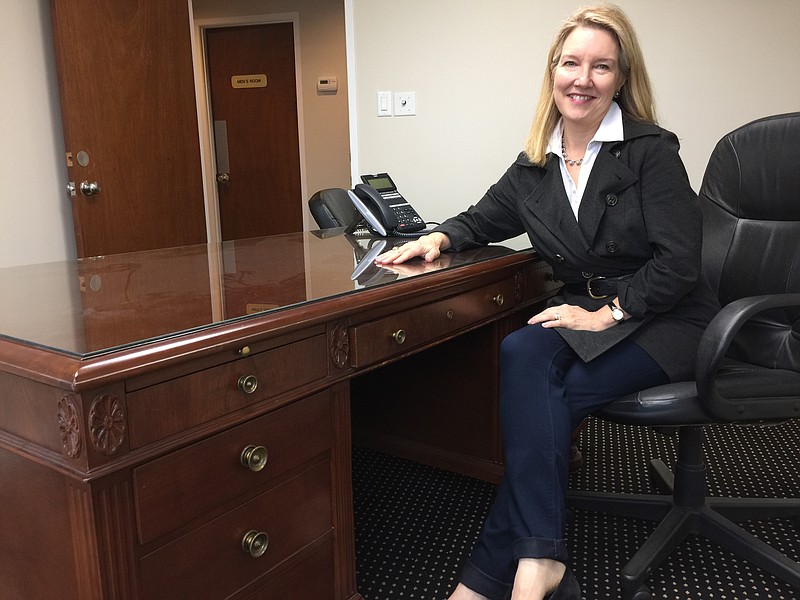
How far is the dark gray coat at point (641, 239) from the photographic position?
59.3 inches

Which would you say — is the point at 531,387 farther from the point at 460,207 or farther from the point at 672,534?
the point at 460,207

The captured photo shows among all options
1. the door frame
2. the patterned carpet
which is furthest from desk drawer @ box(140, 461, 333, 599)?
the door frame

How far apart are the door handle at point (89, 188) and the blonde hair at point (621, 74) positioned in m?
2.22

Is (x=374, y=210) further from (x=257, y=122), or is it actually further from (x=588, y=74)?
(x=257, y=122)

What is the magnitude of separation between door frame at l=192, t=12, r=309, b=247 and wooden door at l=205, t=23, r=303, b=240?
1.6 inches

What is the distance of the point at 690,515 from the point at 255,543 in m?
1.11

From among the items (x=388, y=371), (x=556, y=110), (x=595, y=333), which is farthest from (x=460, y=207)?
(x=595, y=333)

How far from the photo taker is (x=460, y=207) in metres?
2.92

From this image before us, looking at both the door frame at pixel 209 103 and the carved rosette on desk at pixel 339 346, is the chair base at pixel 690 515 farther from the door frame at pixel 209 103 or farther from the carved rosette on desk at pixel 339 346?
the door frame at pixel 209 103

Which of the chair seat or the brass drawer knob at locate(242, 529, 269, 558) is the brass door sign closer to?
the chair seat

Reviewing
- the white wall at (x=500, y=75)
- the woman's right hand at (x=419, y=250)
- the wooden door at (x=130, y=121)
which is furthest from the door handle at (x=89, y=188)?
the woman's right hand at (x=419, y=250)

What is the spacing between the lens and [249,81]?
16.7 feet

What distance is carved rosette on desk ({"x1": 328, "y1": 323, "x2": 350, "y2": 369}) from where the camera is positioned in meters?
1.25

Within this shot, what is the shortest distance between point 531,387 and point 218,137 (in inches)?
173
